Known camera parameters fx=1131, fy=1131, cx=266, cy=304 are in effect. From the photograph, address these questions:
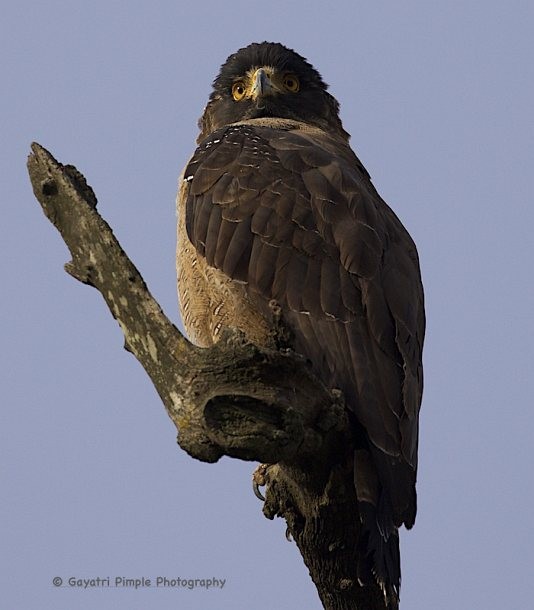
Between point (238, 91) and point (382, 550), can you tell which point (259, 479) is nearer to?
point (382, 550)

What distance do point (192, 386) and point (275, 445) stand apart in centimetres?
53

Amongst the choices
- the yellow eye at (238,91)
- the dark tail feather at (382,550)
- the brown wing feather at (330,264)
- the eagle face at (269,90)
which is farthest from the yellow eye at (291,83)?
the dark tail feather at (382,550)

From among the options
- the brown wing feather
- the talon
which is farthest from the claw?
the brown wing feather

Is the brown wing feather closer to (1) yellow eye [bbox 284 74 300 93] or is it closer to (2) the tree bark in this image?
(2) the tree bark

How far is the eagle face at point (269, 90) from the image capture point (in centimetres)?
986

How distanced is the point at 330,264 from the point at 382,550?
1.87m

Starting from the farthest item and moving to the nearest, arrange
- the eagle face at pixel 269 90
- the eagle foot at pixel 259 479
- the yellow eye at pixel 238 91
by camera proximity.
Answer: the yellow eye at pixel 238 91 → the eagle face at pixel 269 90 → the eagle foot at pixel 259 479

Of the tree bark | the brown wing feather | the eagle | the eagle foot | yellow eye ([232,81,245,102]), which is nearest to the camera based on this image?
the tree bark

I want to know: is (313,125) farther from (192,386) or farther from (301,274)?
(192,386)

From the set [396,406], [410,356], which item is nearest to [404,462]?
[396,406]

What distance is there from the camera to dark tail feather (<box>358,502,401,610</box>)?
6.19 metres

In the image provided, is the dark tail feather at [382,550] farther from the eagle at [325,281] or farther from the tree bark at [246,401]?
the tree bark at [246,401]

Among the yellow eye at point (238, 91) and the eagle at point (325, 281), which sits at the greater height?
the yellow eye at point (238, 91)

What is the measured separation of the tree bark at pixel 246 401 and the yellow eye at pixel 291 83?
373 cm
